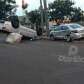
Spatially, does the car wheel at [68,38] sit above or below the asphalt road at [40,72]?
below

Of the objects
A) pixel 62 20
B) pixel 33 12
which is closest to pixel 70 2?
pixel 62 20

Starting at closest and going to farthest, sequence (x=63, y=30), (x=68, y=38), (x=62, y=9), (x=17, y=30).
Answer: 1. (x=68, y=38)
2. (x=63, y=30)
3. (x=17, y=30)
4. (x=62, y=9)

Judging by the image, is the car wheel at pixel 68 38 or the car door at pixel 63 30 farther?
the car door at pixel 63 30

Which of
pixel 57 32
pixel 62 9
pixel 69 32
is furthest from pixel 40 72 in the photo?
pixel 62 9

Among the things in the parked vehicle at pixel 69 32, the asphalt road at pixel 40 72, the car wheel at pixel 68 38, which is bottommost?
the car wheel at pixel 68 38

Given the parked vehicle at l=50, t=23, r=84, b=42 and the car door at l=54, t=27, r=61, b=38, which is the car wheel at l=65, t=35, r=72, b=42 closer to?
the parked vehicle at l=50, t=23, r=84, b=42

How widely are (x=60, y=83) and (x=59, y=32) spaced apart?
22.0 metres

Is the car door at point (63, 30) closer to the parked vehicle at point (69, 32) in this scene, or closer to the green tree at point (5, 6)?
the parked vehicle at point (69, 32)

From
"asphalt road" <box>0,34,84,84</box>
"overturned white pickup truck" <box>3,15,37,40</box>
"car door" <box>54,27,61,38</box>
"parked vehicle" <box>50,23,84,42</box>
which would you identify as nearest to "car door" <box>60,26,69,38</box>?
"parked vehicle" <box>50,23,84,42</box>

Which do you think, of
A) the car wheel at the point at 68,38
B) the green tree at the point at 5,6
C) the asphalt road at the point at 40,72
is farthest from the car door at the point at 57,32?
the green tree at the point at 5,6

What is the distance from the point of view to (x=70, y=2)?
75125mm

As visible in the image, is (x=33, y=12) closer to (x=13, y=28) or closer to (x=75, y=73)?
(x=13, y=28)

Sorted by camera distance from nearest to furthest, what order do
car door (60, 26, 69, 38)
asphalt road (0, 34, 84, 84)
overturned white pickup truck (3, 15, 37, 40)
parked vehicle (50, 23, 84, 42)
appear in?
1. asphalt road (0, 34, 84, 84)
2. parked vehicle (50, 23, 84, 42)
3. car door (60, 26, 69, 38)
4. overturned white pickup truck (3, 15, 37, 40)

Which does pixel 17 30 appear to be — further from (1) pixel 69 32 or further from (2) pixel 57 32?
(1) pixel 69 32
